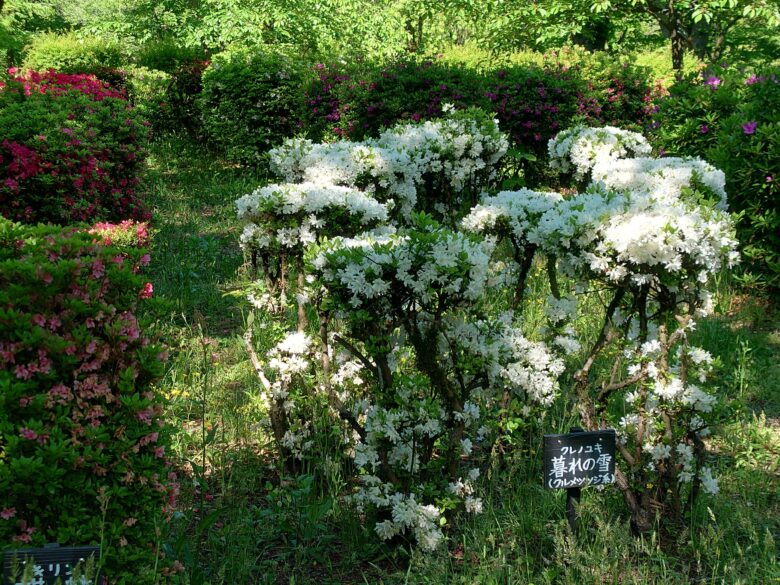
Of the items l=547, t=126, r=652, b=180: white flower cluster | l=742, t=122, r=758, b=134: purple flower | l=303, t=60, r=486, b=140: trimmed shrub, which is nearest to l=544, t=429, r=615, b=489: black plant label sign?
l=547, t=126, r=652, b=180: white flower cluster

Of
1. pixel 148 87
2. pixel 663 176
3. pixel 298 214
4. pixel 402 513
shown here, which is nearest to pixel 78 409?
pixel 402 513

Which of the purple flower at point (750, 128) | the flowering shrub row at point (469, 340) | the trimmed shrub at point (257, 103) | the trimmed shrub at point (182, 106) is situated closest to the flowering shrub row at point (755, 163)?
the purple flower at point (750, 128)

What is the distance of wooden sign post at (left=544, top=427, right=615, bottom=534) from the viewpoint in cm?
326

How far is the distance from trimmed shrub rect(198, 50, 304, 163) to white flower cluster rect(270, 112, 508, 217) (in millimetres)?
5698

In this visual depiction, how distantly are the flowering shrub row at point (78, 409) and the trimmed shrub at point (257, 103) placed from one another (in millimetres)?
9100

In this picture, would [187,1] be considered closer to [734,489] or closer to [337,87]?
[337,87]

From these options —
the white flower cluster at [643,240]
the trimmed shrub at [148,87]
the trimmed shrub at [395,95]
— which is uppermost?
the trimmed shrub at [148,87]

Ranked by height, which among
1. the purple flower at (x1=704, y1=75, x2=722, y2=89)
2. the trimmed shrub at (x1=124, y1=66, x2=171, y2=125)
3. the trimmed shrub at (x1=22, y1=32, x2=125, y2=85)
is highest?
the trimmed shrub at (x1=22, y1=32, x2=125, y2=85)

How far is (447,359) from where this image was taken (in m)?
3.83

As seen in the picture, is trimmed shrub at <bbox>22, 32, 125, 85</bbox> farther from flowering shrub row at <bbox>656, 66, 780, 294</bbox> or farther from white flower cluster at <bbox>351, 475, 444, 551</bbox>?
white flower cluster at <bbox>351, 475, 444, 551</bbox>

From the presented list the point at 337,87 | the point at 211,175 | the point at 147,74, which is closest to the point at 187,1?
the point at 147,74

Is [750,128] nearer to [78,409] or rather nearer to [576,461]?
[576,461]

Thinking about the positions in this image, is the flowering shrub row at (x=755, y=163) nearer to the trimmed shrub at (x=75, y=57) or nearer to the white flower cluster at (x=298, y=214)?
the white flower cluster at (x=298, y=214)

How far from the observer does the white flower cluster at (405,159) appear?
525cm
